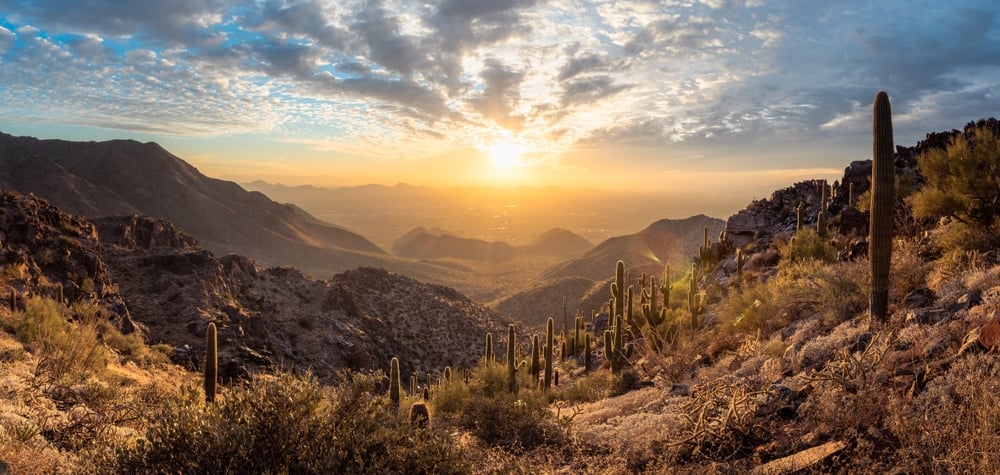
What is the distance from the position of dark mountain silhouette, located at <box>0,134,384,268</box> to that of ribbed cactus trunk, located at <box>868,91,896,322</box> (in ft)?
271

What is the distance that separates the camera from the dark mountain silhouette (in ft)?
237

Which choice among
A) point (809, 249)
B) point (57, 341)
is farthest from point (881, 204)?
point (57, 341)

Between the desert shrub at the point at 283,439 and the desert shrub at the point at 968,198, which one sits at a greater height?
the desert shrub at the point at 968,198

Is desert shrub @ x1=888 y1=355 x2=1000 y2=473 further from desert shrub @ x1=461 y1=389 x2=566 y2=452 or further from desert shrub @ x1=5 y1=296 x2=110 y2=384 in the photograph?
desert shrub @ x1=5 y1=296 x2=110 y2=384

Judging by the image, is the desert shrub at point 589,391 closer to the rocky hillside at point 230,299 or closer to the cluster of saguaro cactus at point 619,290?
the cluster of saguaro cactus at point 619,290

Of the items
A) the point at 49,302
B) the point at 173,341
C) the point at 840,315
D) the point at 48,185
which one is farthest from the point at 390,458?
the point at 48,185

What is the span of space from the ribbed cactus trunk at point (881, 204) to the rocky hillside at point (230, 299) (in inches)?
517

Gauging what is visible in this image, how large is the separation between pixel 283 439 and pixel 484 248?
438 feet

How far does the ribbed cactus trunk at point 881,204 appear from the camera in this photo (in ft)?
29.7

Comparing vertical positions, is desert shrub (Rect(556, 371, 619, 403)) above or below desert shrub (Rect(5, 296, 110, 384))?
below

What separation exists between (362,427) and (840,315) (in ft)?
30.5

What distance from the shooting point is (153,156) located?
94.5m

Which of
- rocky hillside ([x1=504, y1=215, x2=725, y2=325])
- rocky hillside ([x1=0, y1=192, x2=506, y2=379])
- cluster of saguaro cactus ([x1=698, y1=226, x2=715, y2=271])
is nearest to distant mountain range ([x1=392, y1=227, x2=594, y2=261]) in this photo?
rocky hillside ([x1=504, y1=215, x2=725, y2=325])

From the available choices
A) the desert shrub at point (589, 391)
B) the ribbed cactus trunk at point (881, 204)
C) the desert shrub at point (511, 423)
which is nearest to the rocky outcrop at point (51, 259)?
the desert shrub at point (511, 423)
